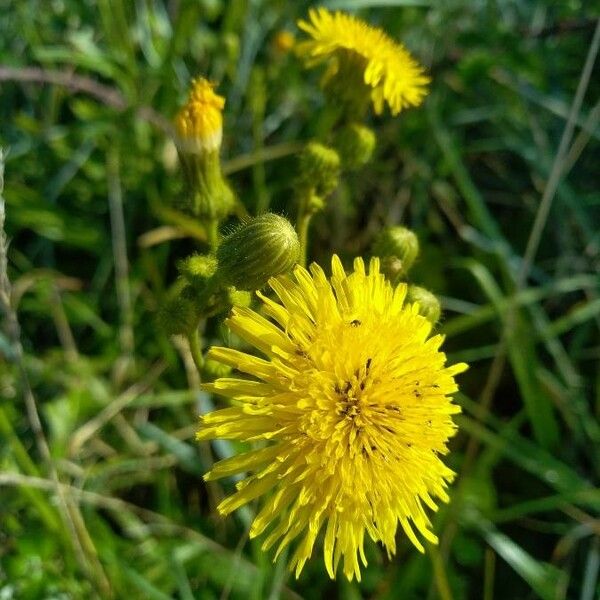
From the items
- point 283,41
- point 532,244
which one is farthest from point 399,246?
point 283,41

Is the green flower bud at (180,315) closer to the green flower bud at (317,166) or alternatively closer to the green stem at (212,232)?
the green stem at (212,232)

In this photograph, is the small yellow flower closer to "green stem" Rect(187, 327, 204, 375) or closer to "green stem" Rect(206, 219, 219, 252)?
"green stem" Rect(206, 219, 219, 252)

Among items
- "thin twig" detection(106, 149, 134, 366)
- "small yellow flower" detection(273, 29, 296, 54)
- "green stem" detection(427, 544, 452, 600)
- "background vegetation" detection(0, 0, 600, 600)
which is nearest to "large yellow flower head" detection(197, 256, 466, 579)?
"background vegetation" detection(0, 0, 600, 600)

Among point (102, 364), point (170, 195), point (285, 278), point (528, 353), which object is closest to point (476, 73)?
point (528, 353)

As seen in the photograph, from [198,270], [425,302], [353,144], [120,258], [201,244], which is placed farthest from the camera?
[201,244]

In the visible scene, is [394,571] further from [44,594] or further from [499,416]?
[44,594]

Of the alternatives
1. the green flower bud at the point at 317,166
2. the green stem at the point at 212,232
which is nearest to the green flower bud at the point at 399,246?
the green flower bud at the point at 317,166

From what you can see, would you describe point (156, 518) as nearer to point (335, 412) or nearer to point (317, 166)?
point (335, 412)
